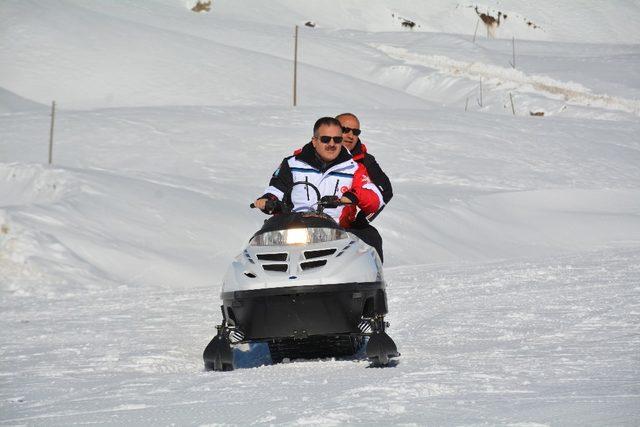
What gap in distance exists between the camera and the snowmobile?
6836mm

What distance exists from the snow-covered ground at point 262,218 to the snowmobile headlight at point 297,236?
791 millimetres

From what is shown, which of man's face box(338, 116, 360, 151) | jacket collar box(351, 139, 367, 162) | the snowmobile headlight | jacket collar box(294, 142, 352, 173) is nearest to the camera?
the snowmobile headlight

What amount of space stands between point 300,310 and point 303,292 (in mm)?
115

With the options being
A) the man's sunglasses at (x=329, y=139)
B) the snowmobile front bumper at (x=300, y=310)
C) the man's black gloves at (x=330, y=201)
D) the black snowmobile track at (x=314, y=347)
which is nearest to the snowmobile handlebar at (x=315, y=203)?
the man's black gloves at (x=330, y=201)

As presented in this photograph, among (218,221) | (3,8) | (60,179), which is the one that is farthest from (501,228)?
(3,8)

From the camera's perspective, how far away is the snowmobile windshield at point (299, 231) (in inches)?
278

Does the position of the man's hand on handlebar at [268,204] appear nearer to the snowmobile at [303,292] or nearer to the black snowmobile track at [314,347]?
the snowmobile at [303,292]

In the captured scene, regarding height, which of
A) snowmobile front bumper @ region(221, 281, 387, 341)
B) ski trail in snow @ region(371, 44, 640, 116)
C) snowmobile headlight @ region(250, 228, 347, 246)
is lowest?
snowmobile front bumper @ region(221, 281, 387, 341)

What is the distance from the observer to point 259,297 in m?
6.85

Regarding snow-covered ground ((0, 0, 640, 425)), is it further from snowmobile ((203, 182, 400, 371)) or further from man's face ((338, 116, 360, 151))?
man's face ((338, 116, 360, 151))

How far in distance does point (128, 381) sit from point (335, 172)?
194cm

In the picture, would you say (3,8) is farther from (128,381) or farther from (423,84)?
(128,381)

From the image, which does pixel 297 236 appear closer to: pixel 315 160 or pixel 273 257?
pixel 273 257

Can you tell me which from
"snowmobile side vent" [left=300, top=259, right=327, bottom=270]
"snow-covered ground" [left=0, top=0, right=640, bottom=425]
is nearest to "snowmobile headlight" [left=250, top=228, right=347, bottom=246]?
"snowmobile side vent" [left=300, top=259, right=327, bottom=270]
